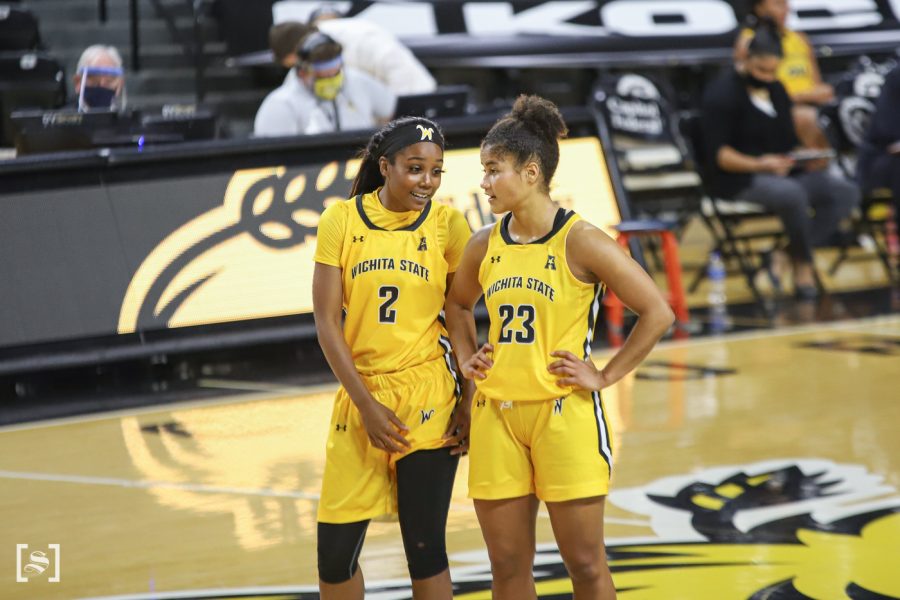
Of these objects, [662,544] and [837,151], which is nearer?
[662,544]

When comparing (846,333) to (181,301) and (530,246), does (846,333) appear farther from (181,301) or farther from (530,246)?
(530,246)

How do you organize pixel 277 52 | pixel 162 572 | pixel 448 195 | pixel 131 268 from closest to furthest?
1. pixel 162 572
2. pixel 131 268
3. pixel 448 195
4. pixel 277 52

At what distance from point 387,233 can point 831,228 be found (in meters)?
8.17

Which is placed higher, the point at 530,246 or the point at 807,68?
the point at 530,246

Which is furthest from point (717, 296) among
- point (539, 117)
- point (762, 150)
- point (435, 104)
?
point (539, 117)

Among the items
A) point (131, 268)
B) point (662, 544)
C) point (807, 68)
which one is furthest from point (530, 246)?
point (807, 68)

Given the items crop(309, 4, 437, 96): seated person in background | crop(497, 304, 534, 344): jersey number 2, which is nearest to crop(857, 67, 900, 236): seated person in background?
crop(309, 4, 437, 96): seated person in background

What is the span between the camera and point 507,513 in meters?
3.72

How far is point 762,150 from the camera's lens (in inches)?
441

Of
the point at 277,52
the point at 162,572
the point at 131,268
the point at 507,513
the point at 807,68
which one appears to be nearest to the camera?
the point at 507,513

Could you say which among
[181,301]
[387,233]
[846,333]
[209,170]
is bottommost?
[846,333]

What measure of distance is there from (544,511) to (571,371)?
2.08 m

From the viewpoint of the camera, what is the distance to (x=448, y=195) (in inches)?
364

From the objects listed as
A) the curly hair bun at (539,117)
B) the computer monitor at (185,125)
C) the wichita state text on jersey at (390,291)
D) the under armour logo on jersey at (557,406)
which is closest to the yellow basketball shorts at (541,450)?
the under armour logo on jersey at (557,406)
